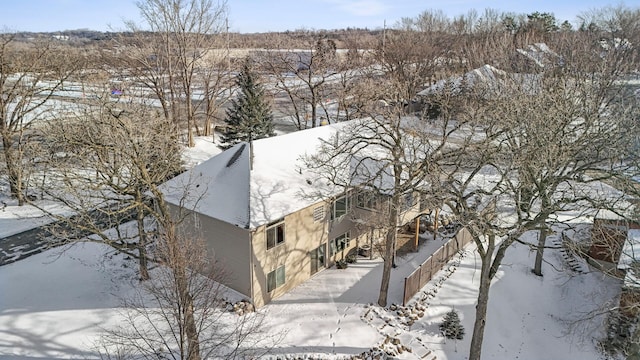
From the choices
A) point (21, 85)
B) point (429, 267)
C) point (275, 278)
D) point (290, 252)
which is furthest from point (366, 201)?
point (21, 85)

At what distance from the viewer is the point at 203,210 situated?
16.2 meters

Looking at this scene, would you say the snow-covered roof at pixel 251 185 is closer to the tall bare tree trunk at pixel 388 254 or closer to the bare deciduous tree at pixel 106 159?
the bare deciduous tree at pixel 106 159

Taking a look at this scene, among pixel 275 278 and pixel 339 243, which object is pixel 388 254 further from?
pixel 275 278

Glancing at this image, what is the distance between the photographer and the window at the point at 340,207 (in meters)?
18.8

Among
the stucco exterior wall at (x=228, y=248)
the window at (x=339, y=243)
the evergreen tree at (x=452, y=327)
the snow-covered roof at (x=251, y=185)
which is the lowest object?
the evergreen tree at (x=452, y=327)

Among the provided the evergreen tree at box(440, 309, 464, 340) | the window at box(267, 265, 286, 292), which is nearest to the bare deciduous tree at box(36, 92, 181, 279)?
the window at box(267, 265, 286, 292)

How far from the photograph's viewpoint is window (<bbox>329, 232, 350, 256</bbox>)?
19.3 m

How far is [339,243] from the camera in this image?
→ 19719 mm

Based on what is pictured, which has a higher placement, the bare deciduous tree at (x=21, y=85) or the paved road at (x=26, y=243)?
the bare deciduous tree at (x=21, y=85)

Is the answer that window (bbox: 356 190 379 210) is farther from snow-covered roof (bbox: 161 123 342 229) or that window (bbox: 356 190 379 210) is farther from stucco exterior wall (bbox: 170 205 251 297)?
stucco exterior wall (bbox: 170 205 251 297)

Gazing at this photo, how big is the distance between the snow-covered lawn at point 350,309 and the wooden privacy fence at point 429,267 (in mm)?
337

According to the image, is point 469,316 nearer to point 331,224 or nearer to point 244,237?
point 331,224

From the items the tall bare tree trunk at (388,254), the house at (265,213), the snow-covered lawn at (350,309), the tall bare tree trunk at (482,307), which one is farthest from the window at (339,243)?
the tall bare tree trunk at (482,307)

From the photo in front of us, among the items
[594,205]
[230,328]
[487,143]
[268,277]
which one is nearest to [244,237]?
[268,277]
